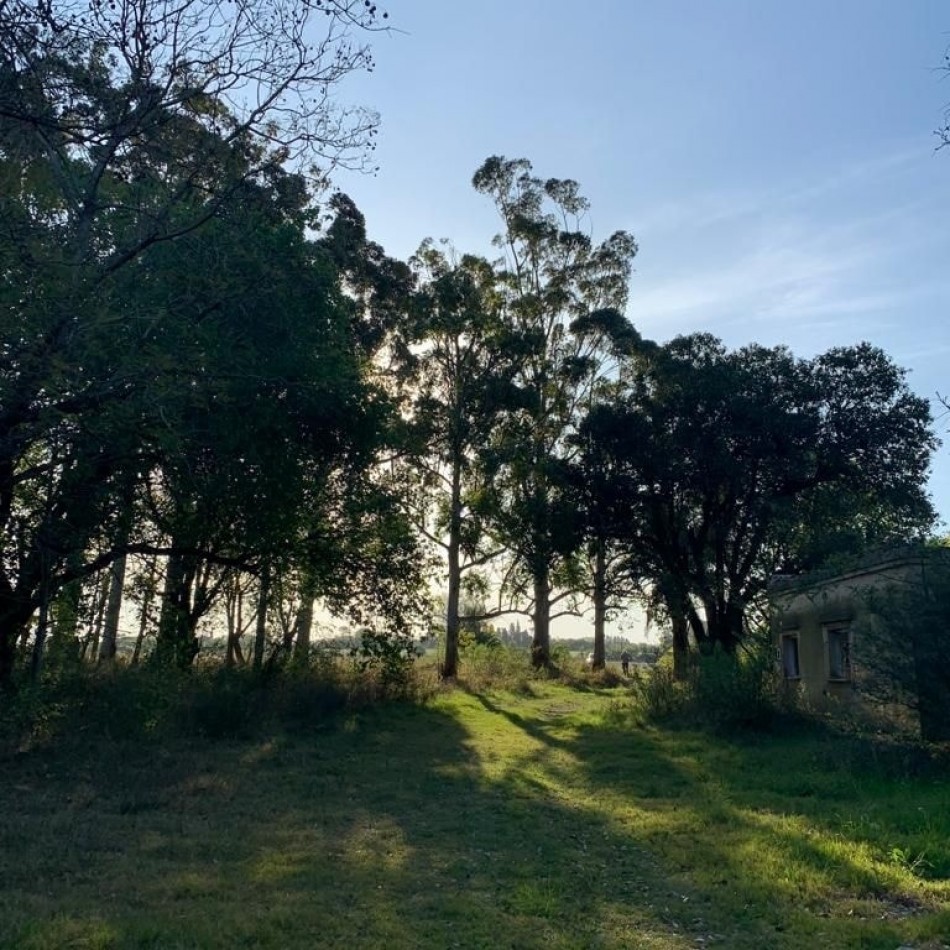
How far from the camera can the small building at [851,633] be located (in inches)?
471

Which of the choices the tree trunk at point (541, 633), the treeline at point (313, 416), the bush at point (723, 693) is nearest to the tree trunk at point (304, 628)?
the treeline at point (313, 416)

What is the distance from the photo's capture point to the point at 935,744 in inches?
480

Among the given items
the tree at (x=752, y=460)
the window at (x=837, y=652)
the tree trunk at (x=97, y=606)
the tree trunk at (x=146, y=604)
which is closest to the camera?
the tree trunk at (x=97, y=606)

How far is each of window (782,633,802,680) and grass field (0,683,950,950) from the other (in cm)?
617

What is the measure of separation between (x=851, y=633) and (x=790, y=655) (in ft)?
14.3

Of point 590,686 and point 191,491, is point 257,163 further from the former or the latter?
point 590,686

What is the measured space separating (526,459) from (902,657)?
19.3 metres

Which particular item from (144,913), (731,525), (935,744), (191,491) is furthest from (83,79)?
(731,525)

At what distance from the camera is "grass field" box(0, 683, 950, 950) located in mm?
6172

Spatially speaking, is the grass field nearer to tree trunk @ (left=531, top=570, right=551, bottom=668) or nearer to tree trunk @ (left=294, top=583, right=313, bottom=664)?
tree trunk @ (left=294, top=583, right=313, bottom=664)

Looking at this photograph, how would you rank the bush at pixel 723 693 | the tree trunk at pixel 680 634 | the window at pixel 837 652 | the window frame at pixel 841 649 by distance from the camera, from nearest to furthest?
1. the bush at pixel 723 693
2. the window frame at pixel 841 649
3. the window at pixel 837 652
4. the tree trunk at pixel 680 634

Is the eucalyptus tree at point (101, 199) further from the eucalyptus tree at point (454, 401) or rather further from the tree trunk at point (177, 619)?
the eucalyptus tree at point (454, 401)

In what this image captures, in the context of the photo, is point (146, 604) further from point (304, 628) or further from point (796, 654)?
point (796, 654)

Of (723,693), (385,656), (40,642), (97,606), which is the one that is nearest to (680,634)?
(385,656)
